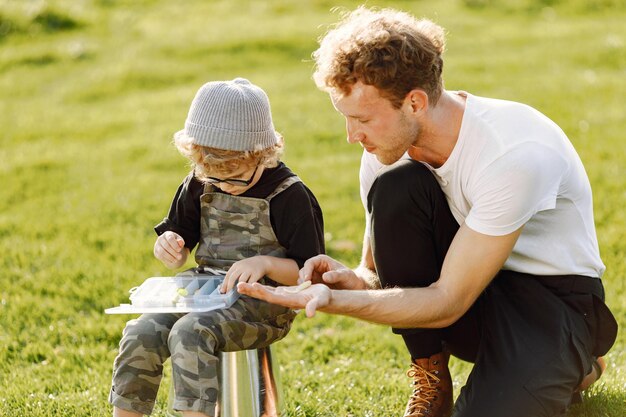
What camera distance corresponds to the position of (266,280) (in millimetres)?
3133

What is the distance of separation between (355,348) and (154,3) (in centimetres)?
1117

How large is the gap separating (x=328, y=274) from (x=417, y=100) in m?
0.60

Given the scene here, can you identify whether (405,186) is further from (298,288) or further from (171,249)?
(171,249)

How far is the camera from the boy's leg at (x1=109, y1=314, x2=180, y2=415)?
291 cm

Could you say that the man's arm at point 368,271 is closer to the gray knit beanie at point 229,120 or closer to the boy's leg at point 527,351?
the boy's leg at point 527,351

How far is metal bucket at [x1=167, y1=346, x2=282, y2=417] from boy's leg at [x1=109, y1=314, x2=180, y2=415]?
105 mm

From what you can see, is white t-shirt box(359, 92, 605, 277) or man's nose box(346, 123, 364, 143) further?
man's nose box(346, 123, 364, 143)

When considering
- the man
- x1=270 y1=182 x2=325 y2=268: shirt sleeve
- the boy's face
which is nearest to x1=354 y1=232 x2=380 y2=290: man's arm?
the man

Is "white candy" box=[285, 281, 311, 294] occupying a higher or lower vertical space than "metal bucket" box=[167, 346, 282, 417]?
higher

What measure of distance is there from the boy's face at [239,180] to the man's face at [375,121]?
0.34 m

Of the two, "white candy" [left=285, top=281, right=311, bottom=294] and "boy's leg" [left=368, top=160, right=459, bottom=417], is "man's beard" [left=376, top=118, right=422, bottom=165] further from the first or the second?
"white candy" [left=285, top=281, right=311, bottom=294]

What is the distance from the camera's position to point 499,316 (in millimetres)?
3086

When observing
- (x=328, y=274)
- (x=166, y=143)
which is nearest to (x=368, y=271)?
(x=328, y=274)

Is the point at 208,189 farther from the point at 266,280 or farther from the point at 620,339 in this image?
the point at 620,339
